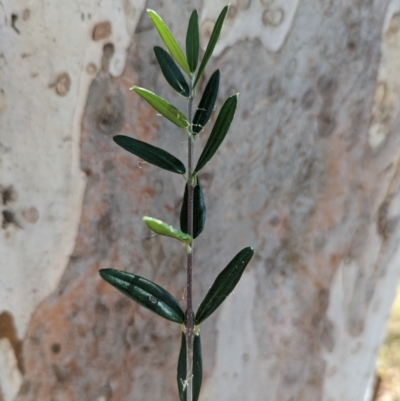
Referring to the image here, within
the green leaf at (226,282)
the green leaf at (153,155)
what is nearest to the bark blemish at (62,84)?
the green leaf at (153,155)

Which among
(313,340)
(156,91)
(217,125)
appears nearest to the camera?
(217,125)

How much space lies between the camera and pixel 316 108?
0.48m

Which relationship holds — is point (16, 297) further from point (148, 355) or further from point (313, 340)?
point (313, 340)

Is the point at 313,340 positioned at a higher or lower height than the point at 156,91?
lower

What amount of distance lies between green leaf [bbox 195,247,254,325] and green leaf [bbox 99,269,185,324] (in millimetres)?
19

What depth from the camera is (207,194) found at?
0.49m

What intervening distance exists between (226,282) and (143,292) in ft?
0.20

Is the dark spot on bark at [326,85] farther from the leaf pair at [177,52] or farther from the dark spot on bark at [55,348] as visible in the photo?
the dark spot on bark at [55,348]

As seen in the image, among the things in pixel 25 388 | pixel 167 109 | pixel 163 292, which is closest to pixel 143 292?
pixel 163 292

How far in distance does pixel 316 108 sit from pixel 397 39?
4.2 inches

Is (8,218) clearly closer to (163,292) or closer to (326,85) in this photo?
(163,292)

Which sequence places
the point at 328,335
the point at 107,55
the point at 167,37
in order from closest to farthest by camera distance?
the point at 167,37, the point at 107,55, the point at 328,335

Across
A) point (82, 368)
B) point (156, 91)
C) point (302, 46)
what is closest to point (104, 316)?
point (82, 368)

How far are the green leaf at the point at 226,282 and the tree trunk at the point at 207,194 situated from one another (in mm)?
148
